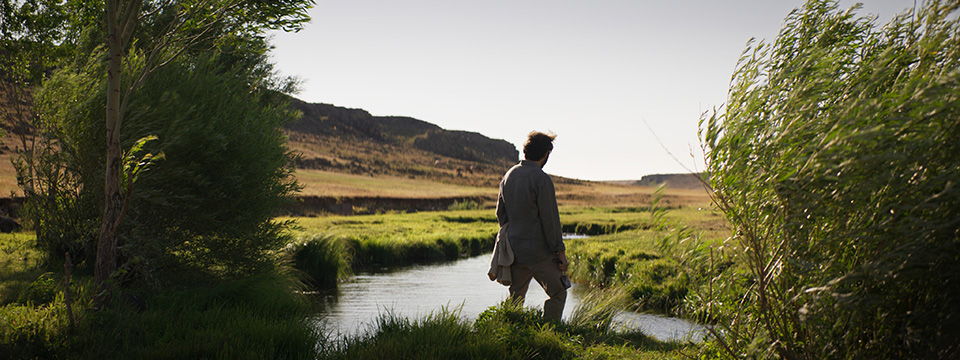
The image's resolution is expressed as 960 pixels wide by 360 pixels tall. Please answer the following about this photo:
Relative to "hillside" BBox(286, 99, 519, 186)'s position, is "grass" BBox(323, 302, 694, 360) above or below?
below

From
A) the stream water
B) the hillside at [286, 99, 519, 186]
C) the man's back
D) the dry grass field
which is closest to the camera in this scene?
the man's back

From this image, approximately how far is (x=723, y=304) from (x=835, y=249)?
128 centimetres

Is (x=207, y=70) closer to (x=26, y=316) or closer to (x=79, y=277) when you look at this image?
(x=79, y=277)

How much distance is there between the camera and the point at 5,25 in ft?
43.7

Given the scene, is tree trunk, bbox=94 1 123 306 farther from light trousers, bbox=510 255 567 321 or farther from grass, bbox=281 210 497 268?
grass, bbox=281 210 497 268

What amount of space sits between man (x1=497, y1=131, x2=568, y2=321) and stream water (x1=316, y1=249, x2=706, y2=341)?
109 inches

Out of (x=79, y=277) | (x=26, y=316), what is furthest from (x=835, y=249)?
(x=79, y=277)

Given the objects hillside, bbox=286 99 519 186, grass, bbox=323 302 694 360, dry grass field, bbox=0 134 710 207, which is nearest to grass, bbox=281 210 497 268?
grass, bbox=323 302 694 360

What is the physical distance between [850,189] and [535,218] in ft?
9.84

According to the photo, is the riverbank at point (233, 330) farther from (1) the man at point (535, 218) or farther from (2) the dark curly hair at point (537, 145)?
(2) the dark curly hair at point (537, 145)

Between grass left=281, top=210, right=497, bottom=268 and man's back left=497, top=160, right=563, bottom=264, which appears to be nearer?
man's back left=497, top=160, right=563, bottom=264

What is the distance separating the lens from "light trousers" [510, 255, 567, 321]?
5.99 meters

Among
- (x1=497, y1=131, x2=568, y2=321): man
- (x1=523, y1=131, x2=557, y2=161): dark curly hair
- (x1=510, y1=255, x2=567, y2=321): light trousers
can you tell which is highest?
(x1=523, y1=131, x2=557, y2=161): dark curly hair

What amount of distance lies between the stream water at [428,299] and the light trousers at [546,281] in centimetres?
235
